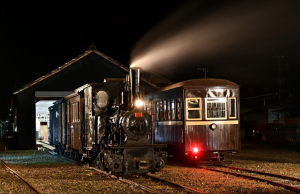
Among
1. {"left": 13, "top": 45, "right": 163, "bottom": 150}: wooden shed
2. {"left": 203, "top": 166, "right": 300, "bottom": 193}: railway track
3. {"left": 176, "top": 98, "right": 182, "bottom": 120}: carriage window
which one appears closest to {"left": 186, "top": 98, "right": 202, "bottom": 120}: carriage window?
{"left": 176, "top": 98, "right": 182, "bottom": 120}: carriage window

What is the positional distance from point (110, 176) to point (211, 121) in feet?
14.6

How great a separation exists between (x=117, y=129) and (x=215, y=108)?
4.54 m

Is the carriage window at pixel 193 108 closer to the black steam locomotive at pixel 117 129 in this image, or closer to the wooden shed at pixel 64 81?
the black steam locomotive at pixel 117 129

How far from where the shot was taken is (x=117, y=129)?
12.8m

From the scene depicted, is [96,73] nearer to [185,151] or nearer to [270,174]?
[185,151]

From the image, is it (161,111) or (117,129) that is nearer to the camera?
(117,129)

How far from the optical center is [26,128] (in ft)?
98.1

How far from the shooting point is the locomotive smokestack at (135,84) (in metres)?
12.4

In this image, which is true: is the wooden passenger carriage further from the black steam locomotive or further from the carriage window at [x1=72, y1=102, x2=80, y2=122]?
the carriage window at [x1=72, y1=102, x2=80, y2=122]

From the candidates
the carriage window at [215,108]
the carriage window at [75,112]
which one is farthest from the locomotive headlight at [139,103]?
the carriage window at [75,112]

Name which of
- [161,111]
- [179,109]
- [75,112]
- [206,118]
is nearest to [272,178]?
[206,118]

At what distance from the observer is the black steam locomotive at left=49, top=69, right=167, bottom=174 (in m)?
12.4

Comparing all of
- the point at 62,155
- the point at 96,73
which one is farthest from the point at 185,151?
the point at 96,73

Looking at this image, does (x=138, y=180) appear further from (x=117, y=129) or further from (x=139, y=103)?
(x=139, y=103)
